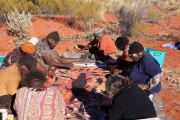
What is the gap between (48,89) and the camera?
111 inches

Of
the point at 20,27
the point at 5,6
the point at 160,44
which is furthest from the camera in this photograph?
the point at 5,6

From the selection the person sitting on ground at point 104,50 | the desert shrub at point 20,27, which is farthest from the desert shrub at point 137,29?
the desert shrub at point 20,27

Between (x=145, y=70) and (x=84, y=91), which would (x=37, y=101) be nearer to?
(x=145, y=70)

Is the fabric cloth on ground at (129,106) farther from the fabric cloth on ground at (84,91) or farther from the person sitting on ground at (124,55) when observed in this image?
the person sitting on ground at (124,55)

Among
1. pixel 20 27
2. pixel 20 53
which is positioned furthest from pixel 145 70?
pixel 20 27

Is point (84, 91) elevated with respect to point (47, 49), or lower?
lower

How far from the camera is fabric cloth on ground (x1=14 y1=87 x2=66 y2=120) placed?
2.73 metres

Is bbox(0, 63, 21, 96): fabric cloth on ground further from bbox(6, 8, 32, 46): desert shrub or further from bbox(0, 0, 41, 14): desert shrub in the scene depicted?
bbox(0, 0, 41, 14): desert shrub

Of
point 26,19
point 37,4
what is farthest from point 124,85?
point 37,4

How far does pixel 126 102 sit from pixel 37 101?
3.07ft

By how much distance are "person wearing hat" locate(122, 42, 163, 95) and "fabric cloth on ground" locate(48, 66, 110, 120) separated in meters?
0.68

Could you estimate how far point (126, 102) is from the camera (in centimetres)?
276

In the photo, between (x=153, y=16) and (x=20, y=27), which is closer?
(x=20, y=27)

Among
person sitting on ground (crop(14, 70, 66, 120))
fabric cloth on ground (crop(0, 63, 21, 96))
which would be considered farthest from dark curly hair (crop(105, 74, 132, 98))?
fabric cloth on ground (crop(0, 63, 21, 96))
